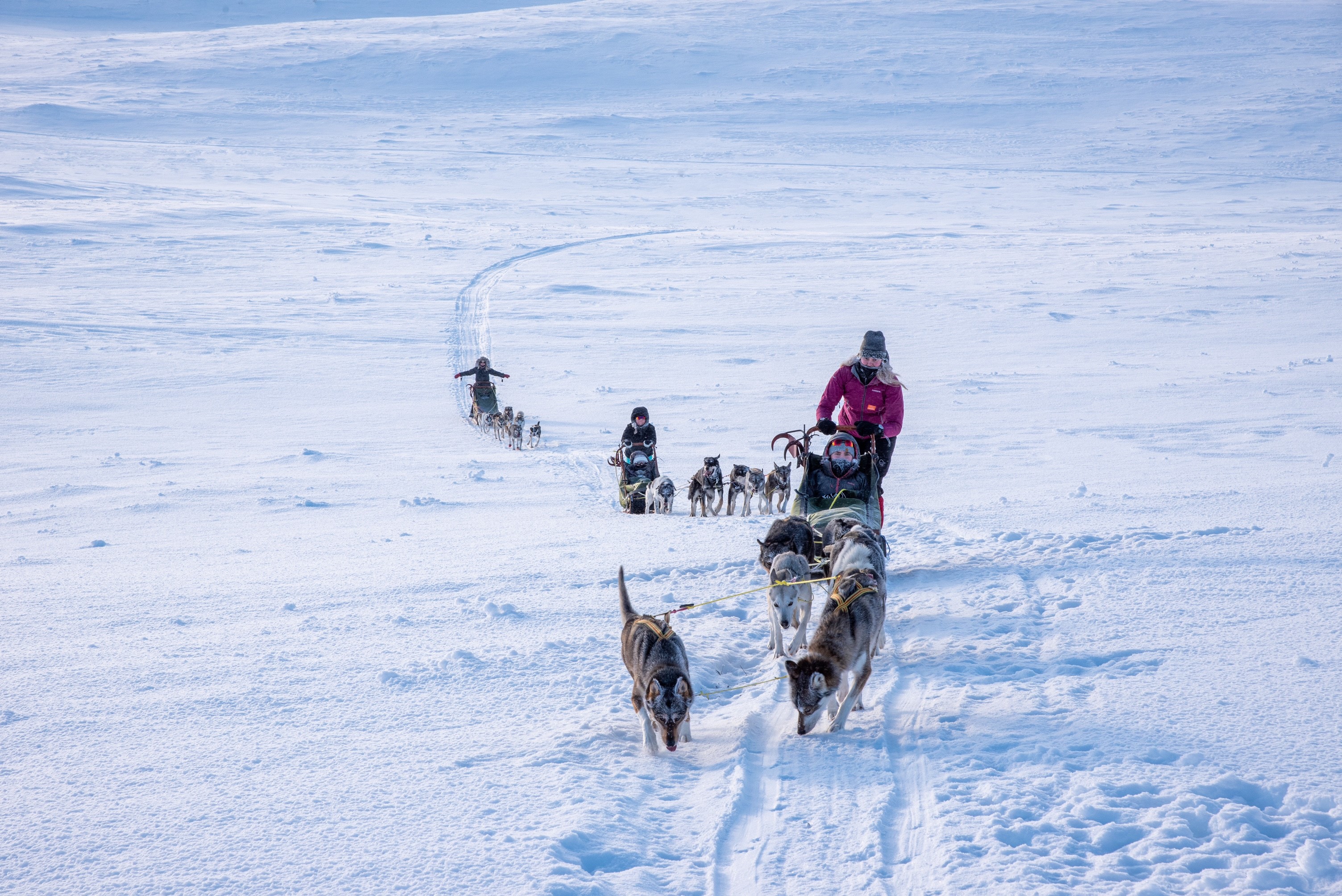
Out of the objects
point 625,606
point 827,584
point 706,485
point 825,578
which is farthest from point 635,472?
point 625,606

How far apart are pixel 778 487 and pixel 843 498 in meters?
3.79

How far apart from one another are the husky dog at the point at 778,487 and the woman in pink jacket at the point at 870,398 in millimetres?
3476

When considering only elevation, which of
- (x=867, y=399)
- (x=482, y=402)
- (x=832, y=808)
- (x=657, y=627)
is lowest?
(x=832, y=808)

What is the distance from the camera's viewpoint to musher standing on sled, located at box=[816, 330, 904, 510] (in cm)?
634

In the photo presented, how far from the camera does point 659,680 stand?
3.88m

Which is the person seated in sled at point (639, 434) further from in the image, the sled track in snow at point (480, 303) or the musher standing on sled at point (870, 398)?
the sled track in snow at point (480, 303)

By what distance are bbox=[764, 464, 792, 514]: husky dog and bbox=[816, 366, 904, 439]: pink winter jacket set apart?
11.4ft

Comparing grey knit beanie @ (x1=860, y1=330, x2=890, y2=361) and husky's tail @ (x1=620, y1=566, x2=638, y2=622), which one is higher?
grey knit beanie @ (x1=860, y1=330, x2=890, y2=361)

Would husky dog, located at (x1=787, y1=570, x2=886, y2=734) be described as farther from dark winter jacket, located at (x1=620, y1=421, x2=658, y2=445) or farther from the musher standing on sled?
dark winter jacket, located at (x1=620, y1=421, x2=658, y2=445)

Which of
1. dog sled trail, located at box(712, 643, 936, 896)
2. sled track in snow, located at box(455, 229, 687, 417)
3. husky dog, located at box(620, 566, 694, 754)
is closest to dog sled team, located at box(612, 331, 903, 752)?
husky dog, located at box(620, 566, 694, 754)

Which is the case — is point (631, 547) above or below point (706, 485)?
below

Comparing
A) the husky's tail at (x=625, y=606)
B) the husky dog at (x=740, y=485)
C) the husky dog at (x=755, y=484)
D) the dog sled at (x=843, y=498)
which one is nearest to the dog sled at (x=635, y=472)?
the husky dog at (x=740, y=485)

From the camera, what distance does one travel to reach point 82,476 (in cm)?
1084

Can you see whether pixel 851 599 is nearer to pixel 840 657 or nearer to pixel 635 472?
pixel 840 657
